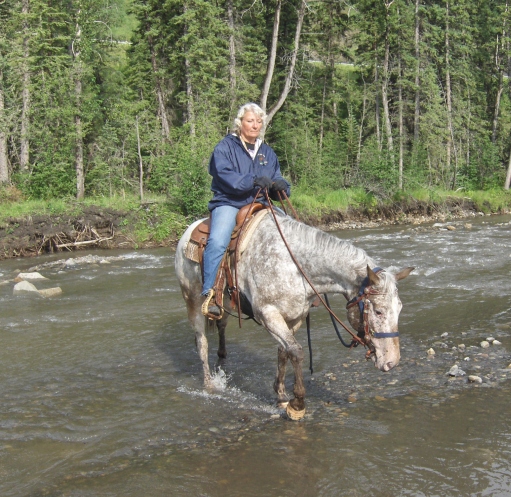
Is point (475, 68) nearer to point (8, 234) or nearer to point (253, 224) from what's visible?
point (8, 234)

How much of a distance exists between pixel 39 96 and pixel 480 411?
27.7m

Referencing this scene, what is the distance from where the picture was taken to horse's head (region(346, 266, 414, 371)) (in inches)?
189

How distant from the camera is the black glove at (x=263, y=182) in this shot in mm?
5617

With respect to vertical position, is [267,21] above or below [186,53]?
above

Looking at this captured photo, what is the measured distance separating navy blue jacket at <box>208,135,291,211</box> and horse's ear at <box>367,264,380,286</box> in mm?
1727

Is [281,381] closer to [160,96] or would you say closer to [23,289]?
[23,289]

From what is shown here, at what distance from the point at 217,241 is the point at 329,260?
1.31 metres

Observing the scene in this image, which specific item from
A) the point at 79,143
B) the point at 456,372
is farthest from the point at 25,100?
the point at 456,372

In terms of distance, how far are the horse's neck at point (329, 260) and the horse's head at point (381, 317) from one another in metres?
0.25

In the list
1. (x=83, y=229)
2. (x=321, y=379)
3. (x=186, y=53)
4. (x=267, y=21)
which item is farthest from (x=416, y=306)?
(x=267, y=21)

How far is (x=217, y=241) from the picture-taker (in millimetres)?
5801

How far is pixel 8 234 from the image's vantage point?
19984 mm

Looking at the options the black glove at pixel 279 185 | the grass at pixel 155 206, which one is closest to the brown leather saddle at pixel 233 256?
the black glove at pixel 279 185

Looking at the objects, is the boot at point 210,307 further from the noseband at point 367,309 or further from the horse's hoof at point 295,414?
the noseband at point 367,309
